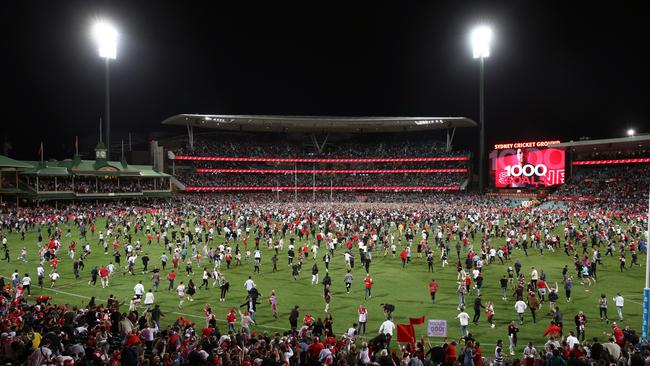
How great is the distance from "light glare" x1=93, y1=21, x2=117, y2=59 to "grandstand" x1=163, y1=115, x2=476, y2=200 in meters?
16.0

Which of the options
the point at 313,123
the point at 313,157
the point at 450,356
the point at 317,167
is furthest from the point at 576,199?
the point at 450,356

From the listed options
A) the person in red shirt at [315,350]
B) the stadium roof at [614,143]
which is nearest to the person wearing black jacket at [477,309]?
the person in red shirt at [315,350]

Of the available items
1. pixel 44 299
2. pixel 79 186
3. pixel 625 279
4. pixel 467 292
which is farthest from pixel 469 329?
pixel 79 186

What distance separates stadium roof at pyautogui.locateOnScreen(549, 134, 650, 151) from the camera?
6249cm

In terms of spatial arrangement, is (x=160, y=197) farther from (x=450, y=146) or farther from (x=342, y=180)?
(x=450, y=146)

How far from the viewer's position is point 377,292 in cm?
2020

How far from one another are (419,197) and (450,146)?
17640 millimetres

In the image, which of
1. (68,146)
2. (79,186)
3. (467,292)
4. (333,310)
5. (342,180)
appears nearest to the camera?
(333,310)

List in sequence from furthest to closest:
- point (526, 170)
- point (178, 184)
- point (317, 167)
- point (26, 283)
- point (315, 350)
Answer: point (317, 167), point (178, 184), point (526, 170), point (26, 283), point (315, 350)

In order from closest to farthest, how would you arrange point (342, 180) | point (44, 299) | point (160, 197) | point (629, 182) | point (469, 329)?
point (469, 329) < point (44, 299) < point (629, 182) < point (160, 197) < point (342, 180)

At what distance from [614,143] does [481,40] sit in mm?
23435

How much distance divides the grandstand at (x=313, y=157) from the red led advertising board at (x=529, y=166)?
402 inches

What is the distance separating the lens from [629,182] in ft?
204

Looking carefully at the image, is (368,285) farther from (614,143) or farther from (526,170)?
(614,143)
